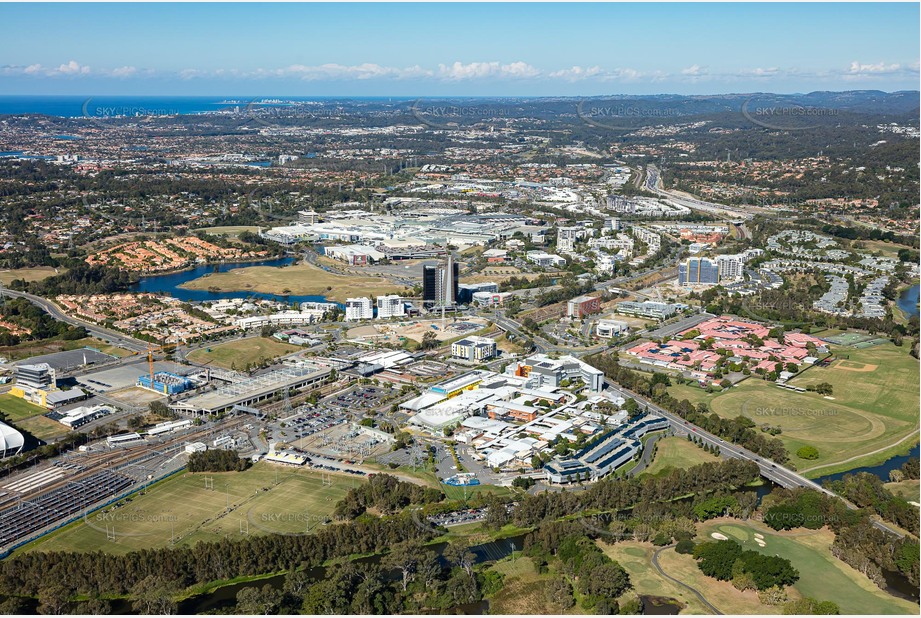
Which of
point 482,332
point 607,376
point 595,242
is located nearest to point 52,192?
point 595,242

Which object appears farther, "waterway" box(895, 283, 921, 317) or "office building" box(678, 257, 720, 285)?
"office building" box(678, 257, 720, 285)

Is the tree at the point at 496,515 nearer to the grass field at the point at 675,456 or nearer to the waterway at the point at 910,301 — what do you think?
the grass field at the point at 675,456

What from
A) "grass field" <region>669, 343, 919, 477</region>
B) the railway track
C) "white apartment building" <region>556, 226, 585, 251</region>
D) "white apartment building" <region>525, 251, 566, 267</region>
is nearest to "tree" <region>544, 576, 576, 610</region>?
"grass field" <region>669, 343, 919, 477</region>

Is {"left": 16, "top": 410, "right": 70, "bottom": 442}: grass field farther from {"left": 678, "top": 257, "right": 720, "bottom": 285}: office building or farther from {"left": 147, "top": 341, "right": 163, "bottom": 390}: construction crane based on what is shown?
{"left": 678, "top": 257, "right": 720, "bottom": 285}: office building

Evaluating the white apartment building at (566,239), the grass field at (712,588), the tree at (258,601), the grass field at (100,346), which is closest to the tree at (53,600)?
the tree at (258,601)

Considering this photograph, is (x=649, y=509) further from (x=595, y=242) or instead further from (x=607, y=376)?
(x=595, y=242)
